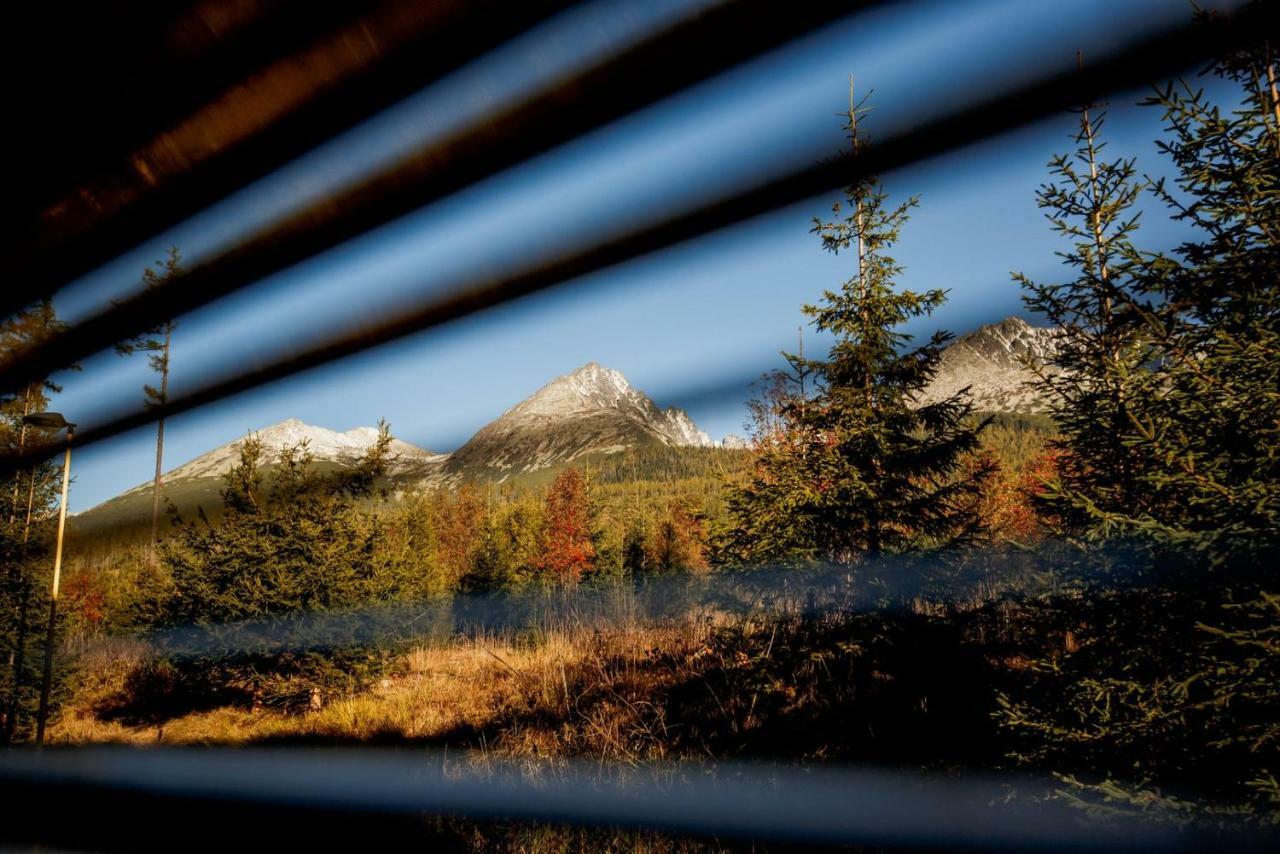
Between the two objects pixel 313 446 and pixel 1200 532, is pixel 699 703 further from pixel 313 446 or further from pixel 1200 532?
pixel 313 446

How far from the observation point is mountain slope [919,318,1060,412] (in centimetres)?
93

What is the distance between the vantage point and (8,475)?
1.53 meters

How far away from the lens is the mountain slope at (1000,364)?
93 cm

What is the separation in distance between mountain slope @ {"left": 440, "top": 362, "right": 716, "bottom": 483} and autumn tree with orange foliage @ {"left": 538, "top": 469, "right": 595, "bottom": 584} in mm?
20605

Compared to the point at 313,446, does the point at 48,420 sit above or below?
above

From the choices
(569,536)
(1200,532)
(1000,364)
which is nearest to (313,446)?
(1000,364)

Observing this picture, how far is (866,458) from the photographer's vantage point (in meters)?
6.09

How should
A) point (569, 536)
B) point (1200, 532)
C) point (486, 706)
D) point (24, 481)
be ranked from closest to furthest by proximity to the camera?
point (24, 481), point (1200, 532), point (486, 706), point (569, 536)

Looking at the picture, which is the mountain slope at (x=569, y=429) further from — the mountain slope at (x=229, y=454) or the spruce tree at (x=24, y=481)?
the spruce tree at (x=24, y=481)

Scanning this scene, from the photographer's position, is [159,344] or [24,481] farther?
[24,481]

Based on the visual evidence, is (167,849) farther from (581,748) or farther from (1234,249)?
(1234,249)

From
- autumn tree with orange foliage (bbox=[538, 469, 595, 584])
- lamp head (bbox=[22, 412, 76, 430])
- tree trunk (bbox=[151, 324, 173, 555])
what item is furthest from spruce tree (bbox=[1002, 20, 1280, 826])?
autumn tree with orange foliage (bbox=[538, 469, 595, 584])

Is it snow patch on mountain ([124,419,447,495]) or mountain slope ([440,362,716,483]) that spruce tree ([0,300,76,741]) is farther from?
mountain slope ([440,362,716,483])

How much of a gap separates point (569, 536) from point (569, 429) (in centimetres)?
2354
